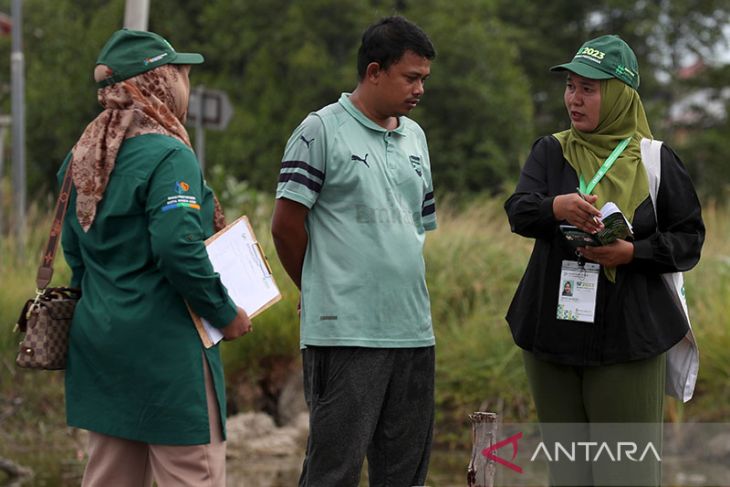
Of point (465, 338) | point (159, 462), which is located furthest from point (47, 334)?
point (465, 338)

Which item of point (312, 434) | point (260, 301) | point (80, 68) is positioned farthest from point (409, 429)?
point (80, 68)

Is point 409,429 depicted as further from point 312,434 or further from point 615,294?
point 615,294

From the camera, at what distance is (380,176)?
4477 mm

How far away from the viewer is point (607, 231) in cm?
409

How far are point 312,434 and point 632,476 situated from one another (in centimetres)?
109

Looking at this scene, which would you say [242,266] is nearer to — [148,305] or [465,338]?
[148,305]

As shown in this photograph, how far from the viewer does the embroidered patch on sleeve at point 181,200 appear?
3.95m

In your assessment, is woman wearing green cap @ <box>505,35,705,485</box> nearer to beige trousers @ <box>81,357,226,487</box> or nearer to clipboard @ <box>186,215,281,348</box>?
clipboard @ <box>186,215,281,348</box>

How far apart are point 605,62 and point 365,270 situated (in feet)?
3.51

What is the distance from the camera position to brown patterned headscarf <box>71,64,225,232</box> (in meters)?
4.06

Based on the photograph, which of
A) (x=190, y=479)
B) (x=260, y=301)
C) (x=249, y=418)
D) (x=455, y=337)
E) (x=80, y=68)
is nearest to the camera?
(x=190, y=479)

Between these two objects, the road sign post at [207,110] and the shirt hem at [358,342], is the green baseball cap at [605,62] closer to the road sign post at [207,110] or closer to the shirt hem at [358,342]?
the shirt hem at [358,342]

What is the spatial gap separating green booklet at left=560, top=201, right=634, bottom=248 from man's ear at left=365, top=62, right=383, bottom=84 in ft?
2.87

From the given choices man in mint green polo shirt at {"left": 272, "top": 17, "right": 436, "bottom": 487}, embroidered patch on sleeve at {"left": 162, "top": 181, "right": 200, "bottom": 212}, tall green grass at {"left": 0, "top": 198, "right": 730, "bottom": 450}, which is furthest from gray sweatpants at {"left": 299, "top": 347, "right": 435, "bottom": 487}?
tall green grass at {"left": 0, "top": 198, "right": 730, "bottom": 450}
